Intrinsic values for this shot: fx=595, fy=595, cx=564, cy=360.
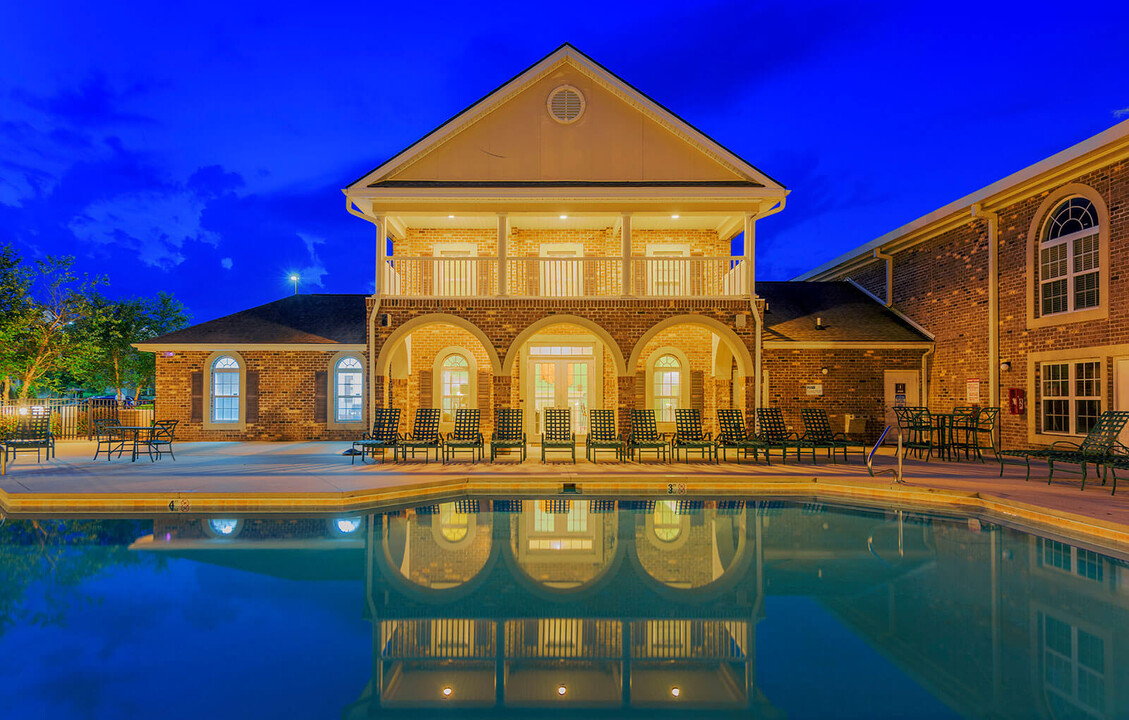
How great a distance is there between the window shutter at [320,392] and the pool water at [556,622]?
8362mm

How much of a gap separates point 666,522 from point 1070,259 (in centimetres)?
989

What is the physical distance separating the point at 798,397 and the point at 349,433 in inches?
463

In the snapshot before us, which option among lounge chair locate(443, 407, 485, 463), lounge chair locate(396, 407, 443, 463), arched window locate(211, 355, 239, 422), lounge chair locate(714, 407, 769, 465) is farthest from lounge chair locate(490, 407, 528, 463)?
arched window locate(211, 355, 239, 422)

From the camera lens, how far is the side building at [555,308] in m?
13.1

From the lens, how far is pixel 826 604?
17.0 feet

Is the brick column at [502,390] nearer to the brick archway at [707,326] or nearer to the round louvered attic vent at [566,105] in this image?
the brick archway at [707,326]

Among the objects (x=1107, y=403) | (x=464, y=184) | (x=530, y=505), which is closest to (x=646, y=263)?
(x=464, y=184)

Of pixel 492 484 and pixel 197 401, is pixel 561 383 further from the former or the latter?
pixel 197 401

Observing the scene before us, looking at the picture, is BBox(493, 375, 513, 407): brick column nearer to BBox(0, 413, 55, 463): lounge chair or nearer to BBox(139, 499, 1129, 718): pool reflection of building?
BBox(139, 499, 1129, 718): pool reflection of building

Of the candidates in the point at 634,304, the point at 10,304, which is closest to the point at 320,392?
the point at 634,304

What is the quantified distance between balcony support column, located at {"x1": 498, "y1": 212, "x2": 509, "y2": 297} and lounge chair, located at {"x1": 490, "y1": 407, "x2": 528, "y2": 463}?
8.83 ft

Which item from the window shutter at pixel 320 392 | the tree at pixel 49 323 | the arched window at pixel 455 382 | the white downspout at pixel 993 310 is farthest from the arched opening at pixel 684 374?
the tree at pixel 49 323

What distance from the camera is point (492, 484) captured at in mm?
9852

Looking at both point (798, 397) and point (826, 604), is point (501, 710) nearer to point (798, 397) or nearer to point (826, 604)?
point (826, 604)
